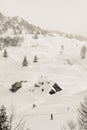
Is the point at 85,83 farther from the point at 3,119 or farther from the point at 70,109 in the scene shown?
the point at 3,119

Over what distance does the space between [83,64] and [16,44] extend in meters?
63.9

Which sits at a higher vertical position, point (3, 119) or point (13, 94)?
point (3, 119)

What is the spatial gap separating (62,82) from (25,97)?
872 inches

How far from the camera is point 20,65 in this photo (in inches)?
5231

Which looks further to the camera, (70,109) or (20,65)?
(20,65)

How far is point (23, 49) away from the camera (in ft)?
582

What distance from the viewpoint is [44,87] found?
272ft

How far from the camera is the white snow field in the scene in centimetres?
4570

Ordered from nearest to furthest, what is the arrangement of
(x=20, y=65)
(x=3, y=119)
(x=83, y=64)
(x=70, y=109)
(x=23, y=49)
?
(x=3, y=119) → (x=70, y=109) → (x=20, y=65) → (x=83, y=64) → (x=23, y=49)

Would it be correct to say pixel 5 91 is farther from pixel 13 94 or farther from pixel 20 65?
pixel 20 65

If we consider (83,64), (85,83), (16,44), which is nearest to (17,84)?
(85,83)

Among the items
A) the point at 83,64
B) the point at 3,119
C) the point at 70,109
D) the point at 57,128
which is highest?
the point at 3,119

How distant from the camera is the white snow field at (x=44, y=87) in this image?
4570 centimetres

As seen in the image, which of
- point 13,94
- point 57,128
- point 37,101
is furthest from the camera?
point 13,94
